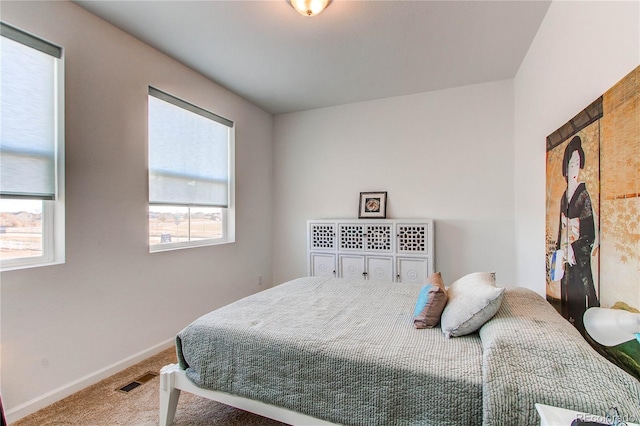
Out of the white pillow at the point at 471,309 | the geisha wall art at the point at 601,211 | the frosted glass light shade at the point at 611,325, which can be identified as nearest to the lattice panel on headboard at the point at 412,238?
the geisha wall art at the point at 601,211

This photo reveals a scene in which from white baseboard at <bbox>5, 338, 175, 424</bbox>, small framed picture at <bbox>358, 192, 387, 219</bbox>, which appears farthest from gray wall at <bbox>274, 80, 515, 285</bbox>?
white baseboard at <bbox>5, 338, 175, 424</bbox>

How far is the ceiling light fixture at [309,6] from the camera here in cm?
195

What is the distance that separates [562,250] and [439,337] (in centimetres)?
102

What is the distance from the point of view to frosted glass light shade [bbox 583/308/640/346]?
114 centimetres

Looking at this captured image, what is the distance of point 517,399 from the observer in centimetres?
104

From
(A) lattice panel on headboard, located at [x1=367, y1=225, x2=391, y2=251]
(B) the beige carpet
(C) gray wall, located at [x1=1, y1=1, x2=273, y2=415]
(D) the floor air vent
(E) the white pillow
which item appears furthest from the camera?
(A) lattice panel on headboard, located at [x1=367, y1=225, x2=391, y2=251]

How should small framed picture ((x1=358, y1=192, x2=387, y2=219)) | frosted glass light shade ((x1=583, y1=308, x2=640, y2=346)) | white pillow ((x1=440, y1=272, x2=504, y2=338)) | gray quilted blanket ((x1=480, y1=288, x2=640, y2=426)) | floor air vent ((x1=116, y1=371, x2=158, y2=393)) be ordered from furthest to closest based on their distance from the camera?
small framed picture ((x1=358, y1=192, x2=387, y2=219)), floor air vent ((x1=116, y1=371, x2=158, y2=393)), white pillow ((x1=440, y1=272, x2=504, y2=338)), frosted glass light shade ((x1=583, y1=308, x2=640, y2=346)), gray quilted blanket ((x1=480, y1=288, x2=640, y2=426))

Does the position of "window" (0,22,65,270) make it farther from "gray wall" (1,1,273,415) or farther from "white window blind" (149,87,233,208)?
"white window blind" (149,87,233,208)

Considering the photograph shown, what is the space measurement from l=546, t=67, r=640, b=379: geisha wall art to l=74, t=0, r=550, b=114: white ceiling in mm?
1085

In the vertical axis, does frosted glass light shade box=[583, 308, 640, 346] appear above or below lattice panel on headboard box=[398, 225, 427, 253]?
below

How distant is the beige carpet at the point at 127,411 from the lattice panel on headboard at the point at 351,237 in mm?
2148

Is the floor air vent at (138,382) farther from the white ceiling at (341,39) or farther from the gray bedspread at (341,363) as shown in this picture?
the white ceiling at (341,39)

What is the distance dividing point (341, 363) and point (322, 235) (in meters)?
2.50

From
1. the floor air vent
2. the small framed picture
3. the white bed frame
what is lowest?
the floor air vent
